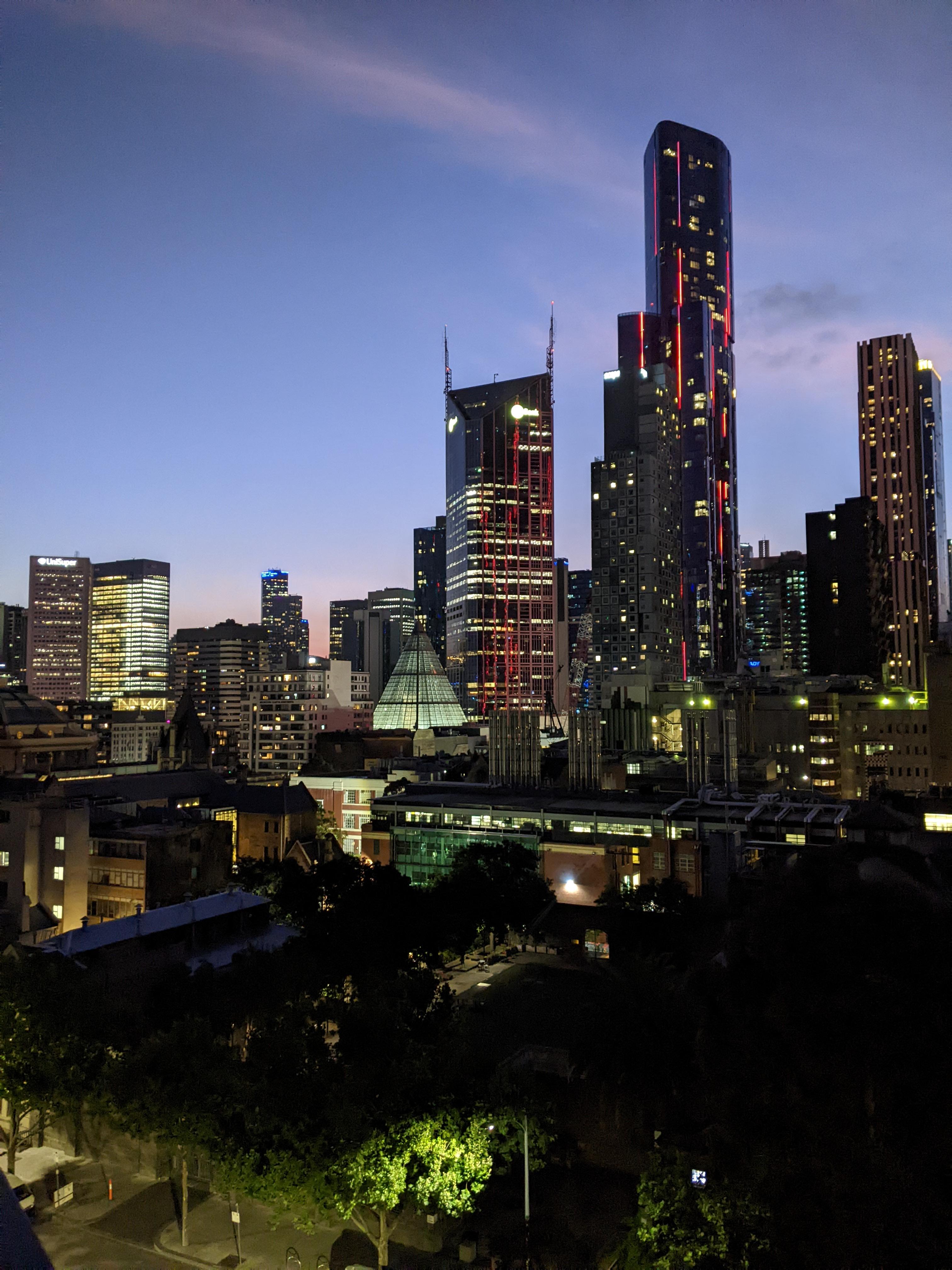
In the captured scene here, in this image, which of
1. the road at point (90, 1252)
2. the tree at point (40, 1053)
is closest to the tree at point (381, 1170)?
the road at point (90, 1252)

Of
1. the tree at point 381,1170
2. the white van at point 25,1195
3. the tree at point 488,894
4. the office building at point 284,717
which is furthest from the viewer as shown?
the office building at point 284,717

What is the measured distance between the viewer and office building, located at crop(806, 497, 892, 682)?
16412 cm

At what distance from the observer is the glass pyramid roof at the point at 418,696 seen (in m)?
136

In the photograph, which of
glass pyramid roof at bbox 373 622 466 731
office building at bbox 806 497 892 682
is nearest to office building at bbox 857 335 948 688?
office building at bbox 806 497 892 682

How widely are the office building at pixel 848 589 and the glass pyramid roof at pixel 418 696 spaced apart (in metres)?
70.2

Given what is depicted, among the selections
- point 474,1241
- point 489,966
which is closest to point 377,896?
point 489,966

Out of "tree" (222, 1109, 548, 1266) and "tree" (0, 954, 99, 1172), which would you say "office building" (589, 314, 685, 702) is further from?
"tree" (222, 1109, 548, 1266)

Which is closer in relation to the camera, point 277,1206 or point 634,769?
point 277,1206

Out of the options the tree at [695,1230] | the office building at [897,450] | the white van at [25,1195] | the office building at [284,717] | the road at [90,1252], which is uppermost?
the office building at [897,450]

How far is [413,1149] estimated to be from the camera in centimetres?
2384

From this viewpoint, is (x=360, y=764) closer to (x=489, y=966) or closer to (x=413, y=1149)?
(x=489, y=966)

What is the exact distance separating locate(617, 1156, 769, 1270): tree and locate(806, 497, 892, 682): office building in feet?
502

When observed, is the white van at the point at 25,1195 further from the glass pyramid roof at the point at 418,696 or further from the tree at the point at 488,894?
the glass pyramid roof at the point at 418,696

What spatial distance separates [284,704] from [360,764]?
35676 mm
